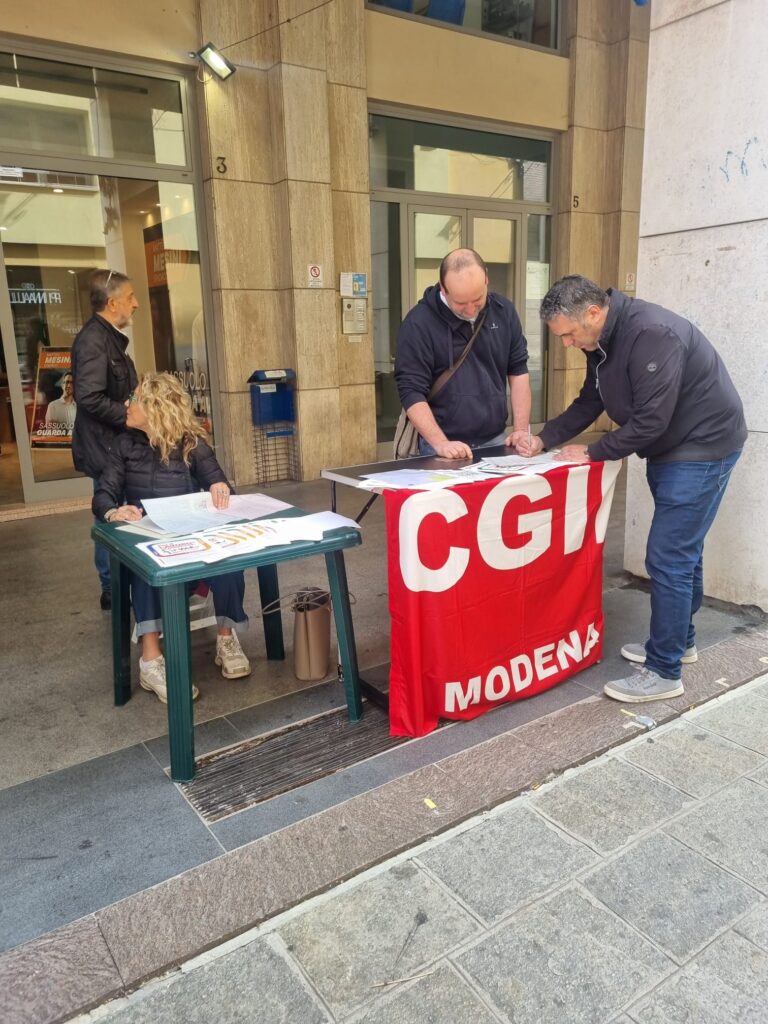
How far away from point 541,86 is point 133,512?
816cm

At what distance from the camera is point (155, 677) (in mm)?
3230

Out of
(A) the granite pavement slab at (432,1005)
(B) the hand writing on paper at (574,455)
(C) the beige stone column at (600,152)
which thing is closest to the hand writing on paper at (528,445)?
(B) the hand writing on paper at (574,455)

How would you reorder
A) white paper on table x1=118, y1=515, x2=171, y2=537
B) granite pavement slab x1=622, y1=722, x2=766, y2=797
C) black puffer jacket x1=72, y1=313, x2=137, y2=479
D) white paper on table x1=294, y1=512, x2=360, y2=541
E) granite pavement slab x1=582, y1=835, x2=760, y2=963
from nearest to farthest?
1. granite pavement slab x1=582, y1=835, x2=760, y2=963
2. granite pavement slab x1=622, y1=722, x2=766, y2=797
3. white paper on table x1=294, y1=512, x2=360, y2=541
4. white paper on table x1=118, y1=515, x2=171, y2=537
5. black puffer jacket x1=72, y1=313, x2=137, y2=479

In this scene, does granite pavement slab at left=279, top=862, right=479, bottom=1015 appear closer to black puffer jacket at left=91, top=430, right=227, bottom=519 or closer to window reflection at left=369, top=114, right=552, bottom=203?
black puffer jacket at left=91, top=430, right=227, bottom=519

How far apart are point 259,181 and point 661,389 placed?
5.43 m

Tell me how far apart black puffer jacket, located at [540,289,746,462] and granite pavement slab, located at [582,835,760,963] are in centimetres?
145

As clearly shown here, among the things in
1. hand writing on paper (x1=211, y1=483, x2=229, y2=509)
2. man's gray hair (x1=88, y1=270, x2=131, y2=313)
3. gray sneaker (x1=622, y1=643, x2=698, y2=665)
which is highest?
man's gray hair (x1=88, y1=270, x2=131, y2=313)

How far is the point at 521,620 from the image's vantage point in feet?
10.0

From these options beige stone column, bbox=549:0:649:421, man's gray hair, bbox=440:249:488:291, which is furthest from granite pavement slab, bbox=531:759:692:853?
beige stone column, bbox=549:0:649:421

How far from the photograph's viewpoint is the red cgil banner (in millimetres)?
2723

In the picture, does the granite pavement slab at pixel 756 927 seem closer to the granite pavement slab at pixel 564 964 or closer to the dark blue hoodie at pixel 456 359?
the granite pavement slab at pixel 564 964

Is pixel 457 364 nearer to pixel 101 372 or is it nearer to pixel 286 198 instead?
pixel 101 372

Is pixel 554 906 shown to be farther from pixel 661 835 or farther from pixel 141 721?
pixel 141 721

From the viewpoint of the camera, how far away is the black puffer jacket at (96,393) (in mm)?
3816
